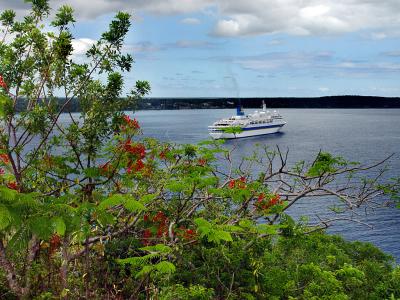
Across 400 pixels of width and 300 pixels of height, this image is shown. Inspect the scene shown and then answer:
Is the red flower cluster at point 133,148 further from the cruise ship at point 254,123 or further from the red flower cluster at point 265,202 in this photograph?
the cruise ship at point 254,123

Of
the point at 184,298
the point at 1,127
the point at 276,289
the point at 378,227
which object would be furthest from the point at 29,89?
the point at 378,227

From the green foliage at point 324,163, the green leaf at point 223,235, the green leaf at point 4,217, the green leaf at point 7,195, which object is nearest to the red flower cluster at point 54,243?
the green leaf at point 7,195

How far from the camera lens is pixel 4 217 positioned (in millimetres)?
5465

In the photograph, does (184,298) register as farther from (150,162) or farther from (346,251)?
(346,251)

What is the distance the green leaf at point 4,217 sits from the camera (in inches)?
210

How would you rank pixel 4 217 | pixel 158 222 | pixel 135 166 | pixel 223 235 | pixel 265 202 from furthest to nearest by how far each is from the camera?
pixel 135 166
pixel 265 202
pixel 158 222
pixel 223 235
pixel 4 217

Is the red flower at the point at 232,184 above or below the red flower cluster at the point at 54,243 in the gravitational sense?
above

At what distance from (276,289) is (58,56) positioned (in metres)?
6.26

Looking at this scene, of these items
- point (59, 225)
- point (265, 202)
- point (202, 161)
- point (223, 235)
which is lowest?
point (265, 202)

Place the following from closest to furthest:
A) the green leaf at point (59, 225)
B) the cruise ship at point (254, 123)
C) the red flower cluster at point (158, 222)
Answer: the green leaf at point (59, 225), the red flower cluster at point (158, 222), the cruise ship at point (254, 123)

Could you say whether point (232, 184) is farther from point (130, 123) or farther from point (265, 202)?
point (130, 123)

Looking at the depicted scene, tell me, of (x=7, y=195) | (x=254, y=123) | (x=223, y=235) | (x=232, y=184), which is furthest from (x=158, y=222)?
(x=254, y=123)

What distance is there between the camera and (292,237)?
10.2 metres

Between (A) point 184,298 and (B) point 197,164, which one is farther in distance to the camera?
(B) point 197,164
